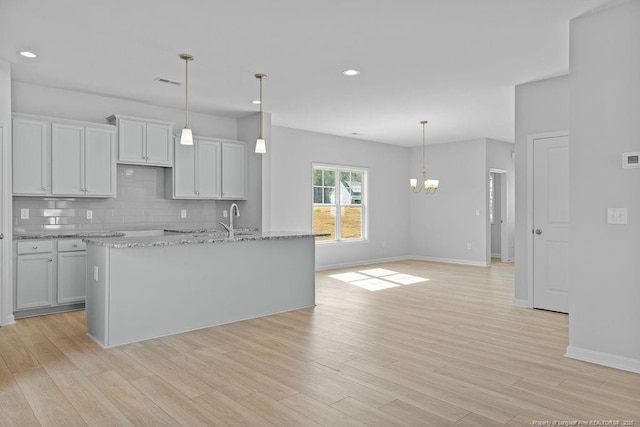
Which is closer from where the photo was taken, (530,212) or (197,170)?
(530,212)

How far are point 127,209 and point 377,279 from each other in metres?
3.96

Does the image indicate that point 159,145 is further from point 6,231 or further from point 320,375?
point 320,375

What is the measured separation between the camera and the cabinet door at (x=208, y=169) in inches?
253

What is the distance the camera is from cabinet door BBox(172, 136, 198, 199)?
6.19 metres

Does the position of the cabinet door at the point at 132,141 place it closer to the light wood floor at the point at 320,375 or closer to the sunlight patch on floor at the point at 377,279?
the light wood floor at the point at 320,375

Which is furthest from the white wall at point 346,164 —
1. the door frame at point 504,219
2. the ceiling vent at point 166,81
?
the ceiling vent at point 166,81

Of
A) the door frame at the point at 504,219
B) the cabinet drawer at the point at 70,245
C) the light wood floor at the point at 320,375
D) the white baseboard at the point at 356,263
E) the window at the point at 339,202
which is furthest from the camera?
the door frame at the point at 504,219

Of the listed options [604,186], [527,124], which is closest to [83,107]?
[527,124]

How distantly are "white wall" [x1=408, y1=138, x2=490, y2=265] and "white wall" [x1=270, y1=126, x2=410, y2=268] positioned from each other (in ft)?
0.98

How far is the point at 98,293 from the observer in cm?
396

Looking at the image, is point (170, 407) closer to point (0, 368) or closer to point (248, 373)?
point (248, 373)

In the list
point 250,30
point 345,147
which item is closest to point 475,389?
point 250,30

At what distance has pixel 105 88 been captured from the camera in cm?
541

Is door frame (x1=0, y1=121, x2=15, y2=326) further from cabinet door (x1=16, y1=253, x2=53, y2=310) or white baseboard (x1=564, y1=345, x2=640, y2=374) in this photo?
white baseboard (x1=564, y1=345, x2=640, y2=374)
